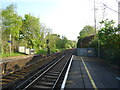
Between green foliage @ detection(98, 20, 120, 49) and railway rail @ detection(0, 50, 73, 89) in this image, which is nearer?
railway rail @ detection(0, 50, 73, 89)

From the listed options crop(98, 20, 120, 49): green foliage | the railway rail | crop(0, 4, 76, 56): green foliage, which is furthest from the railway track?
crop(0, 4, 76, 56): green foliage

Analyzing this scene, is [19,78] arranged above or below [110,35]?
below

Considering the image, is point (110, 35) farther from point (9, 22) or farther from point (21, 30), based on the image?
point (21, 30)

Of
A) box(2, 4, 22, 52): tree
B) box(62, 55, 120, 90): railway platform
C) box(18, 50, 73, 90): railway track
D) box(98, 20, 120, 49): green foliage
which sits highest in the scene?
box(2, 4, 22, 52): tree

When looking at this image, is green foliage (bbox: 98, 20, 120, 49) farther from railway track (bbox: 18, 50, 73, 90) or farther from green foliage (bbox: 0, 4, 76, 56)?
green foliage (bbox: 0, 4, 76, 56)

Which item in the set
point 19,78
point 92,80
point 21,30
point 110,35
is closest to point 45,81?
point 19,78

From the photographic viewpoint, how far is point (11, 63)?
15328mm

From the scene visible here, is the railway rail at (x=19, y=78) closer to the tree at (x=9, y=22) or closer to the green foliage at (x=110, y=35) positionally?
the green foliage at (x=110, y=35)

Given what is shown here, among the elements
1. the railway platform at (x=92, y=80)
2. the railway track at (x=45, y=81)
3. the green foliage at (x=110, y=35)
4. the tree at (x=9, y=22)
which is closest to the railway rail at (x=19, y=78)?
the railway track at (x=45, y=81)

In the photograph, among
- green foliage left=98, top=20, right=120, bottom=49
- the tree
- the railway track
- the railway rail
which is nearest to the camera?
the railway track

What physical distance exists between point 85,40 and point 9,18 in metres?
24.8

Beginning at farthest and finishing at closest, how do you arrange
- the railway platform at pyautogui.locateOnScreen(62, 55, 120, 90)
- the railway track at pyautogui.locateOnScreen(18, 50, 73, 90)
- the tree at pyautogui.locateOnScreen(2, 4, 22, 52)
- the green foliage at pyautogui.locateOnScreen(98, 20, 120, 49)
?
the tree at pyautogui.locateOnScreen(2, 4, 22, 52), the green foliage at pyautogui.locateOnScreen(98, 20, 120, 49), the railway track at pyautogui.locateOnScreen(18, 50, 73, 90), the railway platform at pyautogui.locateOnScreen(62, 55, 120, 90)

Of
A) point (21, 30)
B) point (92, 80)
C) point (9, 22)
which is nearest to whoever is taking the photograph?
point (92, 80)

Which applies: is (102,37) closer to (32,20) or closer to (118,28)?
(118,28)
